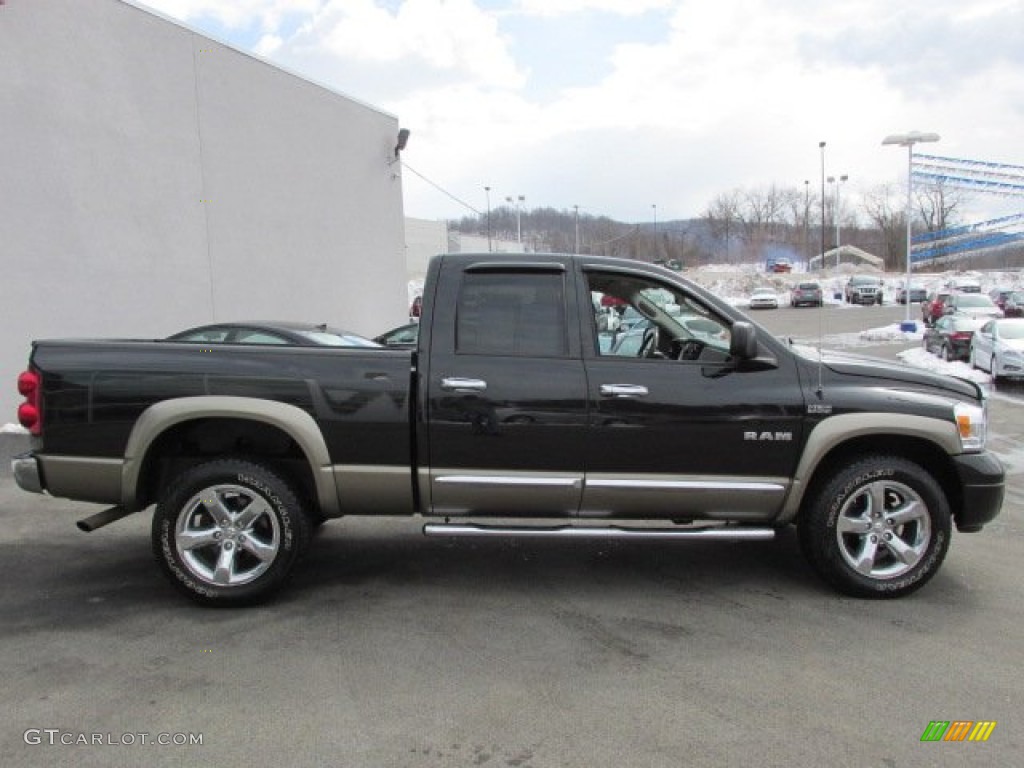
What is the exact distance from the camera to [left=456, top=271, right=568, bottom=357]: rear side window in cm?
445

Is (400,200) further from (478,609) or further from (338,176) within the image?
(478,609)

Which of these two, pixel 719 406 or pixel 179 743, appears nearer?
pixel 179 743

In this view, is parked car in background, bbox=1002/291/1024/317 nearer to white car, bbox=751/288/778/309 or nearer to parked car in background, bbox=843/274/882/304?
parked car in background, bbox=843/274/882/304

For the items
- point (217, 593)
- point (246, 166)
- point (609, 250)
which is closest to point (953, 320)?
point (246, 166)

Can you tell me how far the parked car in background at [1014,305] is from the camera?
1368 inches

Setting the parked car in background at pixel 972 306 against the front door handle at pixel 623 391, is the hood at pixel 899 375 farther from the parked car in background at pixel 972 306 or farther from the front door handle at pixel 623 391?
the parked car in background at pixel 972 306

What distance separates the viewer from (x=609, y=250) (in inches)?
2530

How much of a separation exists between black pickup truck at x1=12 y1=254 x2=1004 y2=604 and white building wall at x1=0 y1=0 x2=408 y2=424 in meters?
7.80

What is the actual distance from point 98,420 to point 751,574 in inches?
160

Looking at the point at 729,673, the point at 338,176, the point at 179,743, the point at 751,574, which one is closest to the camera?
the point at 179,743

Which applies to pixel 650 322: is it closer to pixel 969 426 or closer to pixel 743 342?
pixel 743 342

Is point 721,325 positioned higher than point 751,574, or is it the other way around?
point 721,325

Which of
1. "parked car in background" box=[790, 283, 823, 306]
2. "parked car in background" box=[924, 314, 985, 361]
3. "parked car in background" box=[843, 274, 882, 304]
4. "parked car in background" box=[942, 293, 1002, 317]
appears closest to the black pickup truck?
"parked car in background" box=[924, 314, 985, 361]

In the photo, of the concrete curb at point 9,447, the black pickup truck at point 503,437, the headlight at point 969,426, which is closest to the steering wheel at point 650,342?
the black pickup truck at point 503,437
